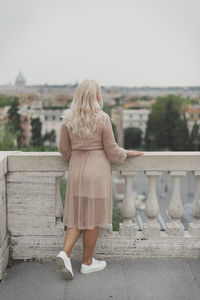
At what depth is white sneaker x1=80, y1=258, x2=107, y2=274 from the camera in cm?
289

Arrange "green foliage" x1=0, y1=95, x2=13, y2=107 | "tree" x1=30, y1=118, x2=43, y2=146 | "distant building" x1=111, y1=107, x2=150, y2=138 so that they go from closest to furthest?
"green foliage" x1=0, y1=95, x2=13, y2=107 → "tree" x1=30, y1=118, x2=43, y2=146 → "distant building" x1=111, y1=107, x2=150, y2=138

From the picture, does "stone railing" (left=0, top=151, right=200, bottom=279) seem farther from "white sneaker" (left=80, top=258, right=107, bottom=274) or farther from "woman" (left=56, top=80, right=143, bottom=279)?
"woman" (left=56, top=80, right=143, bottom=279)

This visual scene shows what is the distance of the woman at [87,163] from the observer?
8.57ft

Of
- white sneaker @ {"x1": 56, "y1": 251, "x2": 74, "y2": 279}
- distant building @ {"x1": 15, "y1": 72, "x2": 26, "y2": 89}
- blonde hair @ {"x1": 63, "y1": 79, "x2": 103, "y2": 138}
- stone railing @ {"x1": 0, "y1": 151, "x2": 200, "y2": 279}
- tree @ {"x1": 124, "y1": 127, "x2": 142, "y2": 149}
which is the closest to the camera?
blonde hair @ {"x1": 63, "y1": 79, "x2": 103, "y2": 138}

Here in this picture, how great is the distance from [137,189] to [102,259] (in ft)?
134

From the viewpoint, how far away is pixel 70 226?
9.26 ft

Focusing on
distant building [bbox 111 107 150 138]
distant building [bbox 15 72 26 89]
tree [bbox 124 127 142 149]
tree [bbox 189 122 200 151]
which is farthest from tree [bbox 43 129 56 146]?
tree [bbox 189 122 200 151]

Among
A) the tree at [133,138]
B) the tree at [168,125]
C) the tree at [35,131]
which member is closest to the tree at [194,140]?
the tree at [168,125]

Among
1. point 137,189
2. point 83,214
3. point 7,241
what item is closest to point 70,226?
point 83,214

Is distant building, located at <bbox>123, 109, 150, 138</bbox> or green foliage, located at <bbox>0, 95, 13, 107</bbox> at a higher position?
green foliage, located at <bbox>0, 95, 13, 107</bbox>

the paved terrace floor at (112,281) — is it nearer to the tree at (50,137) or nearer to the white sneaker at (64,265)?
the white sneaker at (64,265)

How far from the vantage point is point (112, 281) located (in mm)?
2787

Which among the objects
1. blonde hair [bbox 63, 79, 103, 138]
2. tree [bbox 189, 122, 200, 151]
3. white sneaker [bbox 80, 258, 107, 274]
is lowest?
tree [bbox 189, 122, 200, 151]

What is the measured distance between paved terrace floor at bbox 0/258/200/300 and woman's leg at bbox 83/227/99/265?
4.9 inches
